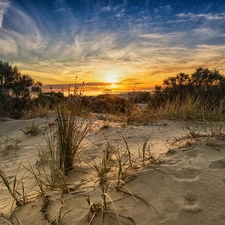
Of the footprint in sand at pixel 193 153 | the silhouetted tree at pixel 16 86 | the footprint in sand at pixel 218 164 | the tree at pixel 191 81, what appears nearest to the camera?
the footprint in sand at pixel 218 164

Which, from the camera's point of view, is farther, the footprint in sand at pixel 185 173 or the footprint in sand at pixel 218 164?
the footprint in sand at pixel 218 164

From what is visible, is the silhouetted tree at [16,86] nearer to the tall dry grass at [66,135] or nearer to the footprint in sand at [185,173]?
the tall dry grass at [66,135]

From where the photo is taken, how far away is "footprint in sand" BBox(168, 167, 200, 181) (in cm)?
189

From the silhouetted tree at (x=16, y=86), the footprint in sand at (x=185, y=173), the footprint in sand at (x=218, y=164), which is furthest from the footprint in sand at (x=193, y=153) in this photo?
the silhouetted tree at (x=16, y=86)

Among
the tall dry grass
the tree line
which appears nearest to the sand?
the tall dry grass

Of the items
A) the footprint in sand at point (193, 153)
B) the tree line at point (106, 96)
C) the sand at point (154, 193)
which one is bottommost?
the sand at point (154, 193)

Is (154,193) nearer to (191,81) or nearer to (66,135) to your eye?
(66,135)

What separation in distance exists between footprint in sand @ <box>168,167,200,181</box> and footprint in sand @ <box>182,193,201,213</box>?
0.76 feet

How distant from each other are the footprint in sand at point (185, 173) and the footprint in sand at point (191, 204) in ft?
0.76

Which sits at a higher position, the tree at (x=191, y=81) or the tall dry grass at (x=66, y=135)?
→ the tree at (x=191, y=81)

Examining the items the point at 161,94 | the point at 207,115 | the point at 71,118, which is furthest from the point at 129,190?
the point at 161,94

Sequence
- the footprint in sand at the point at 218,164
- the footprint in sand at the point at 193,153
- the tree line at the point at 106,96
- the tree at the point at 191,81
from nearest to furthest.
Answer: the footprint in sand at the point at 218,164, the footprint in sand at the point at 193,153, the tree line at the point at 106,96, the tree at the point at 191,81

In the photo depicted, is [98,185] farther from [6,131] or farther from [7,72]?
[7,72]

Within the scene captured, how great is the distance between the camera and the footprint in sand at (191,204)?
4.96 feet
